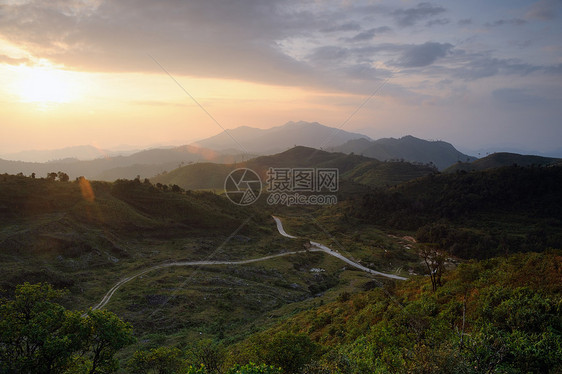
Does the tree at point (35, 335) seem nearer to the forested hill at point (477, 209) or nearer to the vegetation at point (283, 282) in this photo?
the vegetation at point (283, 282)

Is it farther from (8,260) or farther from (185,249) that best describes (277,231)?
(8,260)

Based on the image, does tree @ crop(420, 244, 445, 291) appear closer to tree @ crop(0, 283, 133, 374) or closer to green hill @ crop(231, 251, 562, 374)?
green hill @ crop(231, 251, 562, 374)

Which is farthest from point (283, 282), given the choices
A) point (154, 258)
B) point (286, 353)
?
point (286, 353)

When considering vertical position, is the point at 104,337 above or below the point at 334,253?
above

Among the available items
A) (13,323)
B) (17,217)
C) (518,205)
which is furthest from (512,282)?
(518,205)

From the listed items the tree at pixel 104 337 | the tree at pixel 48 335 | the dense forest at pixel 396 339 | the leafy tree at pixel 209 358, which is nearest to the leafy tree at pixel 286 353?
the dense forest at pixel 396 339

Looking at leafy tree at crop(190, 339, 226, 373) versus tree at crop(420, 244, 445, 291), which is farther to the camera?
tree at crop(420, 244, 445, 291)

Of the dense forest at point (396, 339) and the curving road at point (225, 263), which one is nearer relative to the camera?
the dense forest at point (396, 339)

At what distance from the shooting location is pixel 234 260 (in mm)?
60438

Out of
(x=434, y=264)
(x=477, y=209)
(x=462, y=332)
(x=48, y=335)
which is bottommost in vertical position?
(x=477, y=209)

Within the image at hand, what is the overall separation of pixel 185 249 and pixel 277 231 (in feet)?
105

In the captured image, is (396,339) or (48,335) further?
(396,339)

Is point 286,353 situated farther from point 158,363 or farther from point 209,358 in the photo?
point 158,363

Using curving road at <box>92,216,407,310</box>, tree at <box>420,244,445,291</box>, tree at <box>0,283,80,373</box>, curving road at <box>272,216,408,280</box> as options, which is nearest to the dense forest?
tree at <box>0,283,80,373</box>
